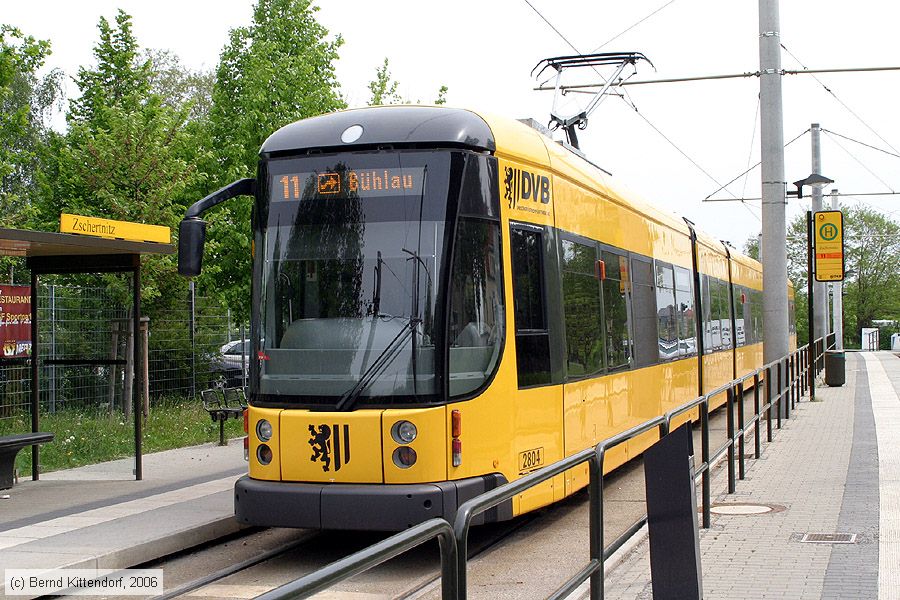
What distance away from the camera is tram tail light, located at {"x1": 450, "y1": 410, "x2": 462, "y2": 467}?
25.8 feet

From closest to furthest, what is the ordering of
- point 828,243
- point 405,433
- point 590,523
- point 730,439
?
point 590,523 → point 405,433 → point 730,439 → point 828,243

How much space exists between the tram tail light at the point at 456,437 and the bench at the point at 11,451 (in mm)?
5755

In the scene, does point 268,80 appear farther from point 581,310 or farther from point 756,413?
point 581,310

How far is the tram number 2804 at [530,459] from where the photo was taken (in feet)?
28.0

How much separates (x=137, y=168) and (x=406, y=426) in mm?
13084

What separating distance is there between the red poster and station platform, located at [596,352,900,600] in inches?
340

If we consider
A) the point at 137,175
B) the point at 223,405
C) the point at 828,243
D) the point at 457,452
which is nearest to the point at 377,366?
the point at 457,452

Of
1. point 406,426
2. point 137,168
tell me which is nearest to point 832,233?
point 137,168

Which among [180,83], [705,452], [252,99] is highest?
[180,83]

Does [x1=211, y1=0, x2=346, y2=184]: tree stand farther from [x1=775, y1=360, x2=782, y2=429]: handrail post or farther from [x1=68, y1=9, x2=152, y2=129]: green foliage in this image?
[x1=775, y1=360, x2=782, y2=429]: handrail post

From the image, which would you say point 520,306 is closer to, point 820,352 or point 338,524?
point 338,524

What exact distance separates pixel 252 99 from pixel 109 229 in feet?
34.2

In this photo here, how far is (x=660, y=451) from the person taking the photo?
568 centimetres

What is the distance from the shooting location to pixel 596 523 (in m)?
5.50
